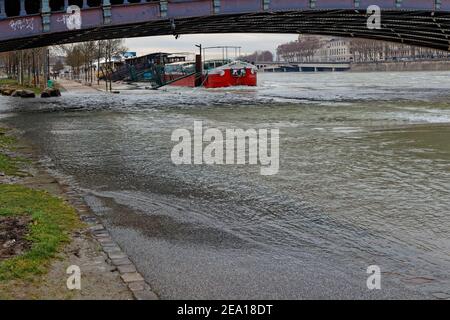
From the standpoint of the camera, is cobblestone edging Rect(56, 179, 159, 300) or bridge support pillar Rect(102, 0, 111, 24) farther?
bridge support pillar Rect(102, 0, 111, 24)

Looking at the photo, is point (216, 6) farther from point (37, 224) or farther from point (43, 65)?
point (43, 65)

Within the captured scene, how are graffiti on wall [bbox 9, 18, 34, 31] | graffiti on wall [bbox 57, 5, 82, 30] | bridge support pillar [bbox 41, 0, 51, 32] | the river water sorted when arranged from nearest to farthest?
the river water → graffiti on wall [bbox 9, 18, 34, 31] → bridge support pillar [bbox 41, 0, 51, 32] → graffiti on wall [bbox 57, 5, 82, 30]

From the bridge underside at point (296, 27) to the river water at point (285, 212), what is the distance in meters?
17.5

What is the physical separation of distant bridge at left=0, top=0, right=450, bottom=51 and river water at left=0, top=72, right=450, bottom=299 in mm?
10580

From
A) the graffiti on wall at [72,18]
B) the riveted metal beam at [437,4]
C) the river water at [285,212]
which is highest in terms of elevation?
the riveted metal beam at [437,4]

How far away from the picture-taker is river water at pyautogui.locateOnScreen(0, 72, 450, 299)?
20.6 feet

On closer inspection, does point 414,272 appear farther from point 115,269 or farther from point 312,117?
point 312,117

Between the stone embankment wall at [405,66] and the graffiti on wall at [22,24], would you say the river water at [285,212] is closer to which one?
the graffiti on wall at [22,24]

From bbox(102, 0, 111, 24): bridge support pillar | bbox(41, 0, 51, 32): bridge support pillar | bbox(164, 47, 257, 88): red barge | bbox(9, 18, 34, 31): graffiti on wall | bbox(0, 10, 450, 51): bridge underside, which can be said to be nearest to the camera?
bbox(9, 18, 34, 31): graffiti on wall

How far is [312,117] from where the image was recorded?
86.0 ft

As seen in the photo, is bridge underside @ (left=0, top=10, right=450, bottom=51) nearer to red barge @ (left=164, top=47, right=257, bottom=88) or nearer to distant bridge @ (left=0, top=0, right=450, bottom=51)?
distant bridge @ (left=0, top=0, right=450, bottom=51)

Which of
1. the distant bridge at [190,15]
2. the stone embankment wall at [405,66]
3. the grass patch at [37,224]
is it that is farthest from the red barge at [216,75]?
the stone embankment wall at [405,66]

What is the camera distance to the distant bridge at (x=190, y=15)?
2823 cm

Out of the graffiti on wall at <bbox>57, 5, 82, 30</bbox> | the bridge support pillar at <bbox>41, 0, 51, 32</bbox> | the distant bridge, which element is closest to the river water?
the bridge support pillar at <bbox>41, 0, 51, 32</bbox>
